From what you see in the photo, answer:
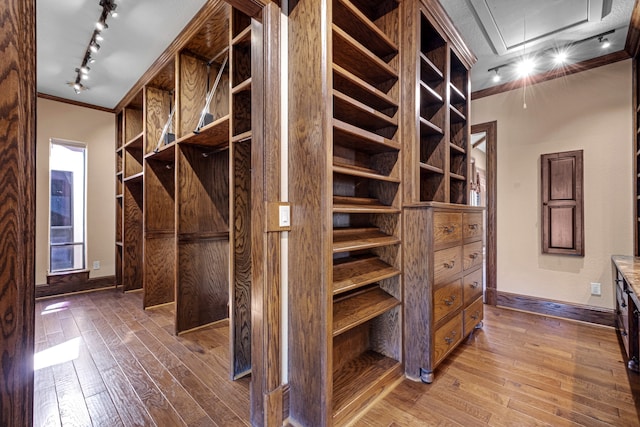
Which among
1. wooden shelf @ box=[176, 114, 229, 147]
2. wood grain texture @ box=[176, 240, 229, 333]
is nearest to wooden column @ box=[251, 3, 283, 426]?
wooden shelf @ box=[176, 114, 229, 147]

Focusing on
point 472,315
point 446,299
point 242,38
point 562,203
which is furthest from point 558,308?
point 242,38

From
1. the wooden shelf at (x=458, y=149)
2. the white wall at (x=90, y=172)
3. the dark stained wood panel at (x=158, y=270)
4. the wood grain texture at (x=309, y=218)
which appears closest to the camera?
the wood grain texture at (x=309, y=218)

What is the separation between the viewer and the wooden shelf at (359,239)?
1.52 meters

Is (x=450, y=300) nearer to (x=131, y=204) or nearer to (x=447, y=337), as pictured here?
(x=447, y=337)

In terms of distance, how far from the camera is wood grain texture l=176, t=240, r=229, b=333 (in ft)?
8.89

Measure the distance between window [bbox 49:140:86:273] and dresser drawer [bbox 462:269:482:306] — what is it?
16.9 feet

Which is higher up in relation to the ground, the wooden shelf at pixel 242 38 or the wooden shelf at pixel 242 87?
the wooden shelf at pixel 242 38

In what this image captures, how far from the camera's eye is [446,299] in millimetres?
2014

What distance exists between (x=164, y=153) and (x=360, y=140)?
2.48m

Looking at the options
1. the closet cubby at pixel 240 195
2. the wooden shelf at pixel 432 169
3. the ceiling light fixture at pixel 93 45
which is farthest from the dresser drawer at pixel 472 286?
the ceiling light fixture at pixel 93 45

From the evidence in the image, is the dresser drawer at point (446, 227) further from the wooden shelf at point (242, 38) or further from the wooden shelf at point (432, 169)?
the wooden shelf at point (242, 38)

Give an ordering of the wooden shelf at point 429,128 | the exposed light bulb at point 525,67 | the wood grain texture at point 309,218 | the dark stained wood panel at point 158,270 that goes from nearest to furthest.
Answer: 1. the wood grain texture at point 309,218
2. the wooden shelf at point 429,128
3. the exposed light bulb at point 525,67
4. the dark stained wood panel at point 158,270

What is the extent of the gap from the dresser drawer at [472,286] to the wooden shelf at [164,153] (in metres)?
2.96

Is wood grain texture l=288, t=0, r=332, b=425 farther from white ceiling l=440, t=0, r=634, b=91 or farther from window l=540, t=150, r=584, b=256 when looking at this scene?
window l=540, t=150, r=584, b=256
